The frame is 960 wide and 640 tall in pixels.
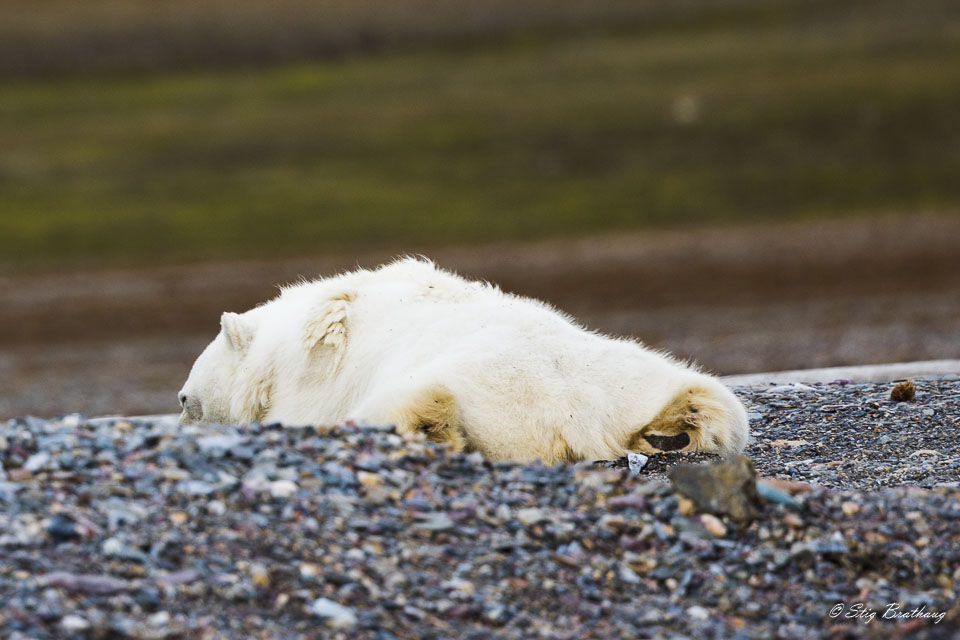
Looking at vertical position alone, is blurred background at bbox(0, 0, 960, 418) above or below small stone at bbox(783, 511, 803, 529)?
above

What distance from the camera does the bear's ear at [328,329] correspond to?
6941mm

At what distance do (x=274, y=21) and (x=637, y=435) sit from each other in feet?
176

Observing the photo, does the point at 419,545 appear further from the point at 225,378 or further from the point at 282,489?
the point at 225,378

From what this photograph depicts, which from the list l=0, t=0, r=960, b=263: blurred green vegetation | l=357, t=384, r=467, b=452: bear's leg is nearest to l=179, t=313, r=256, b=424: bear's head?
l=357, t=384, r=467, b=452: bear's leg

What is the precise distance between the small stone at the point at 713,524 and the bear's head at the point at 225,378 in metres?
2.82

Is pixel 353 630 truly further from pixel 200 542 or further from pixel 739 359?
pixel 739 359

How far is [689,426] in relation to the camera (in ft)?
21.2

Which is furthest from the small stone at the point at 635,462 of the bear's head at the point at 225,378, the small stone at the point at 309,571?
the bear's head at the point at 225,378

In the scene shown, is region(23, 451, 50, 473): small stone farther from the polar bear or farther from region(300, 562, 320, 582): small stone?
the polar bear

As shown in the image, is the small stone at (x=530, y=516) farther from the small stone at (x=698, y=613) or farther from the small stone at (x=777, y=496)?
the small stone at (x=777, y=496)

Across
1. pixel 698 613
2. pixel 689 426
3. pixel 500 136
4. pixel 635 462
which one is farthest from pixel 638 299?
pixel 500 136

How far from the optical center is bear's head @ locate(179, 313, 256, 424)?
7238 millimetres

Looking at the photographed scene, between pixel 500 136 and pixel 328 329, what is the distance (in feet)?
126

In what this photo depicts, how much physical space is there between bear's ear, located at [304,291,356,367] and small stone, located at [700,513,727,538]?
90.7 inches
